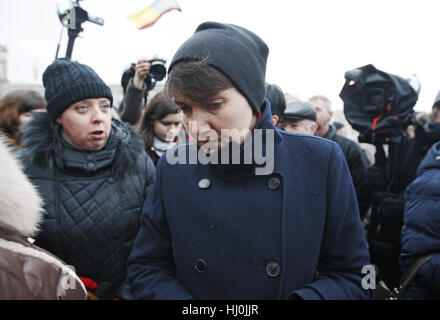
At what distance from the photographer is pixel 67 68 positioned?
1798 mm

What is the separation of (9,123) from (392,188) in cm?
320

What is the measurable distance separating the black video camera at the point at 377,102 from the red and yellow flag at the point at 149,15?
8.11 feet

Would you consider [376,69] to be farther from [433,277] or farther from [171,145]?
[171,145]

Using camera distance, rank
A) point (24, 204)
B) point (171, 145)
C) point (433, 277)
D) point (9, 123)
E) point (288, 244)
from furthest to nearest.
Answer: point (171, 145) < point (9, 123) < point (433, 277) < point (288, 244) < point (24, 204)

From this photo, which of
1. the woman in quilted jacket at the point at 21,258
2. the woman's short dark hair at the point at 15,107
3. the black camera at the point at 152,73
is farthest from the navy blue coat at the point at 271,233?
the woman's short dark hair at the point at 15,107

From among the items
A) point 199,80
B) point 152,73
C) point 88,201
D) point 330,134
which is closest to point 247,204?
point 199,80

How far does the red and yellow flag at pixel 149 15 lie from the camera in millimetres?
3703

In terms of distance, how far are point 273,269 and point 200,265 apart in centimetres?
27

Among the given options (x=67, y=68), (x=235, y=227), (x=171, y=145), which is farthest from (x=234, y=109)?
(x=171, y=145)

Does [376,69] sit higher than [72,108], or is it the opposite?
[376,69]

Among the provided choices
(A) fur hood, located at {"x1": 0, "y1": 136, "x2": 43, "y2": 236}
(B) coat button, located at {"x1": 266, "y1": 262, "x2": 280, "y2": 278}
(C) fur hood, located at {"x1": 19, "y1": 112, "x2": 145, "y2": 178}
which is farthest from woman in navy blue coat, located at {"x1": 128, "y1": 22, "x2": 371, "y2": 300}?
(C) fur hood, located at {"x1": 19, "y1": 112, "x2": 145, "y2": 178}

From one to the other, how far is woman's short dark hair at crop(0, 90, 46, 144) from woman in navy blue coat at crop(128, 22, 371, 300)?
206 centimetres

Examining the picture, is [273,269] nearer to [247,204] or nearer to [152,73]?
[247,204]
